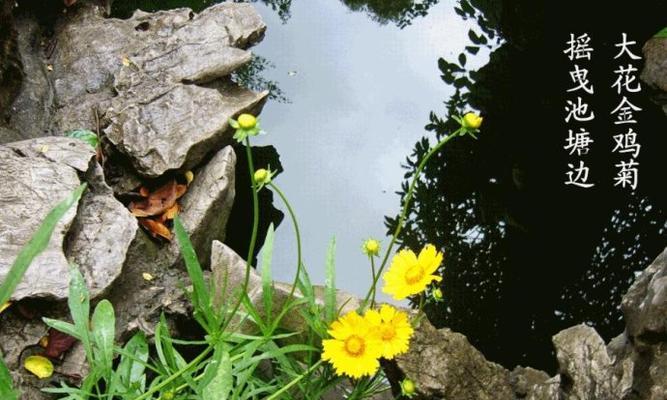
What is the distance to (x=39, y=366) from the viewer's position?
217 cm

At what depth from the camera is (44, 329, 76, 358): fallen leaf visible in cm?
220

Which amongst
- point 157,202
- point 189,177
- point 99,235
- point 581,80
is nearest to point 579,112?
point 581,80

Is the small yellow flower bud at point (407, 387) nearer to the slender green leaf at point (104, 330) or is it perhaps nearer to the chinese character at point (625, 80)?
the slender green leaf at point (104, 330)

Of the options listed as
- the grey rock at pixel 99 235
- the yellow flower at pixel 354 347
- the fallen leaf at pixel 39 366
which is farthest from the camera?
the grey rock at pixel 99 235

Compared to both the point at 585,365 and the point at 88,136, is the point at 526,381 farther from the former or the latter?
the point at 88,136

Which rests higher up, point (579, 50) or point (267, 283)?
point (579, 50)

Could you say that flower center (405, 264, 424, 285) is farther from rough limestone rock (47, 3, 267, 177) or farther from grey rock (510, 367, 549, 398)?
rough limestone rock (47, 3, 267, 177)

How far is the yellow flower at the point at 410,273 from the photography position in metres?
1.67

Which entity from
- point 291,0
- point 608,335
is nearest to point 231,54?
point 291,0

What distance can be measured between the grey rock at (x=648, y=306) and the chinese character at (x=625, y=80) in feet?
4.98

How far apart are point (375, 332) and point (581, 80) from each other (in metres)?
1.85

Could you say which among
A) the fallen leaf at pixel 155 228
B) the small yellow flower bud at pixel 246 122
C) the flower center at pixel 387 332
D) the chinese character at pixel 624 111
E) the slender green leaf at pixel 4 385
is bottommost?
the slender green leaf at pixel 4 385

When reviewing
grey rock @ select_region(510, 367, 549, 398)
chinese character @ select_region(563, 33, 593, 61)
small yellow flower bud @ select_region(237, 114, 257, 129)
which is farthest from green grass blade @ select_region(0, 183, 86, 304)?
chinese character @ select_region(563, 33, 593, 61)

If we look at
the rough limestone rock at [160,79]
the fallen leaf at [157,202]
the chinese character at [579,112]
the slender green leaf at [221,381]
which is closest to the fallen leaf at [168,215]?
the fallen leaf at [157,202]
